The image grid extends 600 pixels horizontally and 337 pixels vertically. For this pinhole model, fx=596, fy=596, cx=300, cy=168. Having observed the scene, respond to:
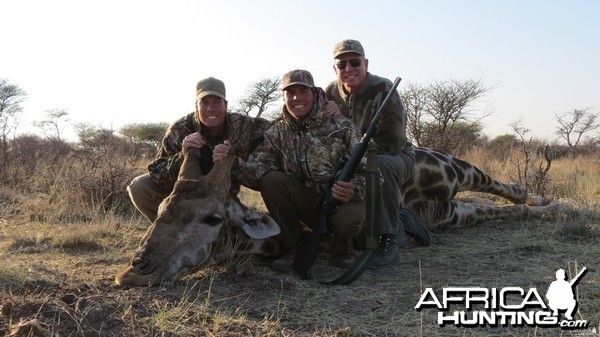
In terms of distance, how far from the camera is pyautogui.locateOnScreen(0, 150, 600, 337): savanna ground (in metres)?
2.86

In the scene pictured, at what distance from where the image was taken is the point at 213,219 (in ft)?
13.5

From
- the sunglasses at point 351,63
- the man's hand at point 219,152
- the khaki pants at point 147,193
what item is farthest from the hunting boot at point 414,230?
the khaki pants at point 147,193

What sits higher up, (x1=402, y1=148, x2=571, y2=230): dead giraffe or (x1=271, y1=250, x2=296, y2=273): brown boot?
(x1=402, y1=148, x2=571, y2=230): dead giraffe

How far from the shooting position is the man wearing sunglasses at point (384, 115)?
16.4ft

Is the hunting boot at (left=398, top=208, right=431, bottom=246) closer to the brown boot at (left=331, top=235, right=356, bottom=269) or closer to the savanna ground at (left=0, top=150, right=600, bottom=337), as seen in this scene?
the savanna ground at (left=0, top=150, right=600, bottom=337)

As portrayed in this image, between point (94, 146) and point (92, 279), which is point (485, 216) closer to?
point (92, 279)

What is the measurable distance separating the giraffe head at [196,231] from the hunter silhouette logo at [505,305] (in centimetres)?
137

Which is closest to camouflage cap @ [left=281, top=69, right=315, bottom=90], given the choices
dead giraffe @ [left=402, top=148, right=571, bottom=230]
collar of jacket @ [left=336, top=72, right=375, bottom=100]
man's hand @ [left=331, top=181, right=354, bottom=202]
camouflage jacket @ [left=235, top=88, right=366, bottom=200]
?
camouflage jacket @ [left=235, top=88, right=366, bottom=200]

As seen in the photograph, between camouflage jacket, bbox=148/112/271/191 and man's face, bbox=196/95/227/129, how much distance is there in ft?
0.34

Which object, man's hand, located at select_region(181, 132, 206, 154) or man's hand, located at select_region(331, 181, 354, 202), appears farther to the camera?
man's hand, located at select_region(181, 132, 206, 154)

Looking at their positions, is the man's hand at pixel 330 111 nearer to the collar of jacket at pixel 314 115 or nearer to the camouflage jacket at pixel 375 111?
the collar of jacket at pixel 314 115

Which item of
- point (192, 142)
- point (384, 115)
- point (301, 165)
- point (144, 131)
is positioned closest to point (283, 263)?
point (301, 165)

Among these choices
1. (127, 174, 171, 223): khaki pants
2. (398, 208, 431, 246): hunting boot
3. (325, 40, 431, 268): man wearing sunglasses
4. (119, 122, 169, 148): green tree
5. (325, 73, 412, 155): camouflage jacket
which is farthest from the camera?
(119, 122, 169, 148): green tree

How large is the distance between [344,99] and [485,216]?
7.02 ft
